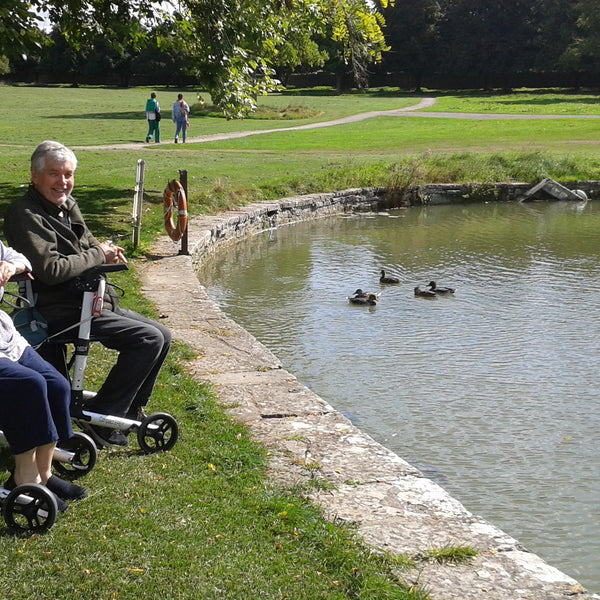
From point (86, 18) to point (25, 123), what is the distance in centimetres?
2118

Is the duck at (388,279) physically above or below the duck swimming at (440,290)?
below

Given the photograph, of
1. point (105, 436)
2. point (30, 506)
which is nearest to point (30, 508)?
point (30, 506)

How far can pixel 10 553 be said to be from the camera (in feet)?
12.6

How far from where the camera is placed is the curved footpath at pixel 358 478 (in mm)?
3871

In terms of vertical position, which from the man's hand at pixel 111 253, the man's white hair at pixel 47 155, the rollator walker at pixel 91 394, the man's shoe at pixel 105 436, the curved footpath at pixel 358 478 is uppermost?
the man's white hair at pixel 47 155

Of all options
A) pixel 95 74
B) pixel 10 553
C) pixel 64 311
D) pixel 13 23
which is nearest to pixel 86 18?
pixel 13 23

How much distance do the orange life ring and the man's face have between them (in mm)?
7608

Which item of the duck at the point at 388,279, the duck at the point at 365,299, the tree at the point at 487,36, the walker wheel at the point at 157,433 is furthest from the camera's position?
the tree at the point at 487,36

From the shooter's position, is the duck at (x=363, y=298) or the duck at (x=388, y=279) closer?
the duck at (x=363, y=298)

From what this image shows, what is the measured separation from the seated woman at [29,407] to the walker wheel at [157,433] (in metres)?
0.65

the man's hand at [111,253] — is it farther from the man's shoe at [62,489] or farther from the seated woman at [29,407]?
the man's shoe at [62,489]

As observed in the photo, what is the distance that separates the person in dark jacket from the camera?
15.4ft

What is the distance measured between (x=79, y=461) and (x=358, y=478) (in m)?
1.58

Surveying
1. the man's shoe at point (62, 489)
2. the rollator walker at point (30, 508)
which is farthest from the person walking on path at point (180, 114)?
the rollator walker at point (30, 508)
